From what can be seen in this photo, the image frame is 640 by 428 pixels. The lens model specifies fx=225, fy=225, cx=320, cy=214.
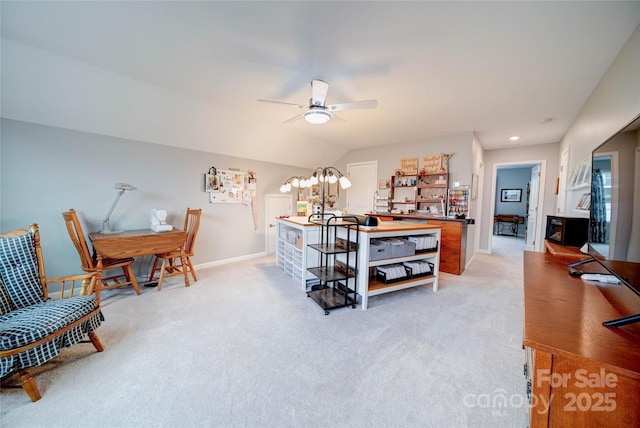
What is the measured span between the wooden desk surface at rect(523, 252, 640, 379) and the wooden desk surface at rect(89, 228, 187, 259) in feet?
11.1

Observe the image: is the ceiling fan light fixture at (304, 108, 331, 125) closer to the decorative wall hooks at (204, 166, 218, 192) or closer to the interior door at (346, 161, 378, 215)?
the decorative wall hooks at (204, 166, 218, 192)

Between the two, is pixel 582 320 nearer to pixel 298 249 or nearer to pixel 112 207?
pixel 298 249

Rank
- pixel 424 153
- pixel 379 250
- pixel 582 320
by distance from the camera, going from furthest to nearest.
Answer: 1. pixel 424 153
2. pixel 379 250
3. pixel 582 320

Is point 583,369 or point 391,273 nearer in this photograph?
point 583,369

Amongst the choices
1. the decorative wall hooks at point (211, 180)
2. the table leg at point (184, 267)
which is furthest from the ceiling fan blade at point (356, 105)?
the table leg at point (184, 267)

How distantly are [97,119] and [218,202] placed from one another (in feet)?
5.91

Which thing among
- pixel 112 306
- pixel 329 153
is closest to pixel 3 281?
pixel 112 306

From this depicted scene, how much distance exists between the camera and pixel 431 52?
187 centimetres

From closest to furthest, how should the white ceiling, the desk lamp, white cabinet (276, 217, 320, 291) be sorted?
the white ceiling
the desk lamp
white cabinet (276, 217, 320, 291)

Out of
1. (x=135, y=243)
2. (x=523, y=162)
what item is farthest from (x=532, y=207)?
(x=135, y=243)

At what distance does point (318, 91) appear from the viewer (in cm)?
221

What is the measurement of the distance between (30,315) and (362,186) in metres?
5.10

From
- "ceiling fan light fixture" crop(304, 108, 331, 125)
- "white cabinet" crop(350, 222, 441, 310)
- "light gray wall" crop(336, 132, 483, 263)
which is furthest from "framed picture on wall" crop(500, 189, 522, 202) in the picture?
"ceiling fan light fixture" crop(304, 108, 331, 125)

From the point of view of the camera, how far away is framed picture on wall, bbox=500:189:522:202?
307 inches
